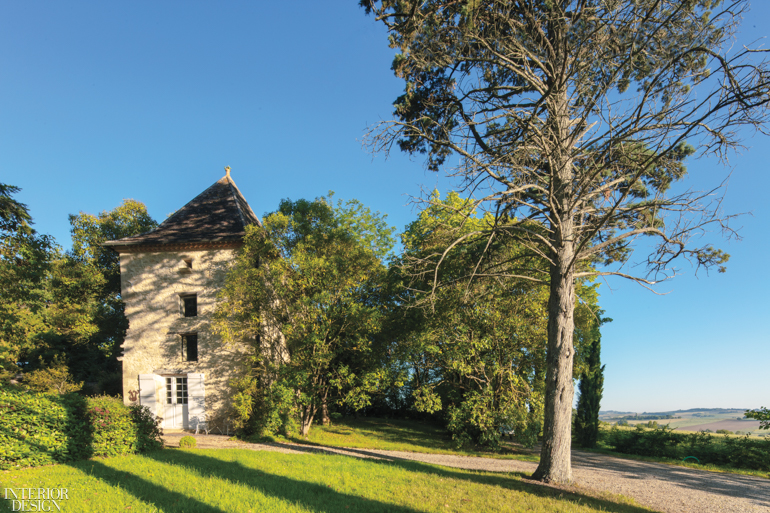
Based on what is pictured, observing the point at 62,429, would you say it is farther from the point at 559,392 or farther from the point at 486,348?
the point at 486,348

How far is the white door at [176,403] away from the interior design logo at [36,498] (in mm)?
9353

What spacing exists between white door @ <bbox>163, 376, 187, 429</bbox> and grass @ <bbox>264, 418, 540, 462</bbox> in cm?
416

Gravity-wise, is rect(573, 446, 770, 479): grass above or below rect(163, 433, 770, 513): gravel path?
below

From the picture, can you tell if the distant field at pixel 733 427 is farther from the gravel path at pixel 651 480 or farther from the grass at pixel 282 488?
the grass at pixel 282 488

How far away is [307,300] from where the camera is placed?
12.4 m

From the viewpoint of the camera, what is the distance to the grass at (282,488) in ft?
16.4

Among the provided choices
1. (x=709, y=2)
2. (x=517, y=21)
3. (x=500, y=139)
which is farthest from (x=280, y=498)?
(x=709, y=2)

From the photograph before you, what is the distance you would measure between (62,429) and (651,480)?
12467mm

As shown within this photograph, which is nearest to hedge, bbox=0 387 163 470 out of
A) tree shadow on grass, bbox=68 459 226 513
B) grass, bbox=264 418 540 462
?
tree shadow on grass, bbox=68 459 226 513

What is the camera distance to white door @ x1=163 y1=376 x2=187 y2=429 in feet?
45.8

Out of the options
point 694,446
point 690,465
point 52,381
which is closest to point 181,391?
point 52,381

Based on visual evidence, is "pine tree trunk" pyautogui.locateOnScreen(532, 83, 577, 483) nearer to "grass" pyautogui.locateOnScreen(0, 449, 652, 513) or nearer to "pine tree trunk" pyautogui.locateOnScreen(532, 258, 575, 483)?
"pine tree trunk" pyautogui.locateOnScreen(532, 258, 575, 483)

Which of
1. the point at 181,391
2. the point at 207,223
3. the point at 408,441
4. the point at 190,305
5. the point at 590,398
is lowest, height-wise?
the point at 408,441

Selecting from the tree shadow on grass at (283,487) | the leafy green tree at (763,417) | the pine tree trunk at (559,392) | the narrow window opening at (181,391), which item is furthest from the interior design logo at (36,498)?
the leafy green tree at (763,417)
